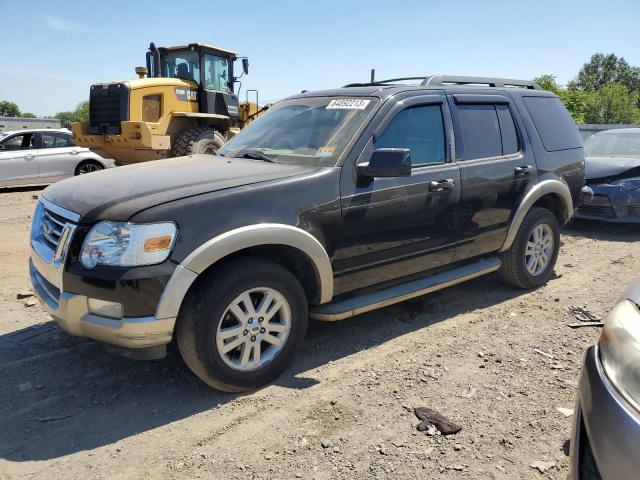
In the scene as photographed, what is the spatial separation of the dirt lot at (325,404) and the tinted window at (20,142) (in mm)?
8439

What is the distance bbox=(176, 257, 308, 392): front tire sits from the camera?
290 centimetres

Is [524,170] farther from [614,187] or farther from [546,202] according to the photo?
[614,187]

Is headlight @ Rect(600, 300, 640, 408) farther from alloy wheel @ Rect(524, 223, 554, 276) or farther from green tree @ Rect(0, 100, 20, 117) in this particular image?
green tree @ Rect(0, 100, 20, 117)

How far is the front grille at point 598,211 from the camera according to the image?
752cm

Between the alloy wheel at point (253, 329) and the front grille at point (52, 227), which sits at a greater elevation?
the front grille at point (52, 227)

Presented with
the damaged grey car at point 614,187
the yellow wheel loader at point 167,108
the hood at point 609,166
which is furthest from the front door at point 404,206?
the yellow wheel loader at point 167,108

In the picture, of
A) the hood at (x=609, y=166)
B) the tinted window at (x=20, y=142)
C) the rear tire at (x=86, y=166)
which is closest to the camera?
the hood at (x=609, y=166)

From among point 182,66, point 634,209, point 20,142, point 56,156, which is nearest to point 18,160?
point 20,142

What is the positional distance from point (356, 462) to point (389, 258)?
1.56 metres

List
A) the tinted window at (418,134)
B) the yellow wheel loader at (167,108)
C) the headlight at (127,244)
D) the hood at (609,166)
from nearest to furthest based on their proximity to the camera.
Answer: the headlight at (127,244) < the tinted window at (418,134) < the hood at (609,166) < the yellow wheel loader at (167,108)

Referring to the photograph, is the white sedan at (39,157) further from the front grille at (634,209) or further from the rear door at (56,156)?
the front grille at (634,209)

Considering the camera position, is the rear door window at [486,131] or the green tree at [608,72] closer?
the rear door window at [486,131]

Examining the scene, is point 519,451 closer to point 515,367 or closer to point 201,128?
point 515,367

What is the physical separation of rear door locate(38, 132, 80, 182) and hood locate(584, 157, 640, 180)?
10.7 m
